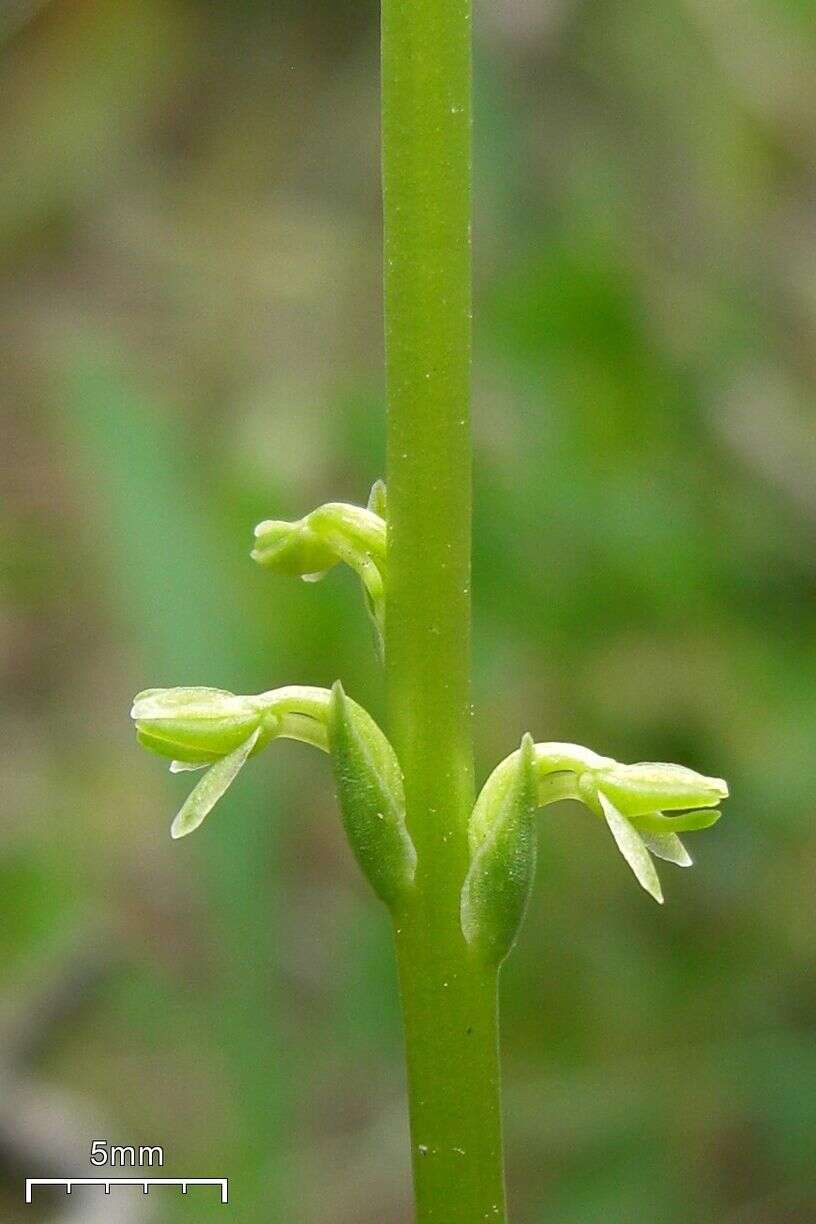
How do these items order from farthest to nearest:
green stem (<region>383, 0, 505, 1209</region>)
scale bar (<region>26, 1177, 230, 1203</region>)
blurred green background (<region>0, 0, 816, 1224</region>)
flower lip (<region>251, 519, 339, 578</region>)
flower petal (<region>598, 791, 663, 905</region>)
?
blurred green background (<region>0, 0, 816, 1224</region>)
scale bar (<region>26, 1177, 230, 1203</region>)
flower lip (<region>251, 519, 339, 578</region>)
flower petal (<region>598, 791, 663, 905</region>)
green stem (<region>383, 0, 505, 1209</region>)

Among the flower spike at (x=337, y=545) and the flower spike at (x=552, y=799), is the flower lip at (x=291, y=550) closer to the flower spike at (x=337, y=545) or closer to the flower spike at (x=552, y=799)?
the flower spike at (x=337, y=545)

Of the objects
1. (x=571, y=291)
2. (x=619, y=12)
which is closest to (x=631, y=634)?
(x=571, y=291)

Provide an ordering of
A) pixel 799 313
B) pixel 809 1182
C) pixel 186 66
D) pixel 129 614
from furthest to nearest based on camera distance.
→ pixel 186 66 < pixel 799 313 < pixel 129 614 < pixel 809 1182

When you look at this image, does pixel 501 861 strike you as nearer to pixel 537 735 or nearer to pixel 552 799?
pixel 552 799

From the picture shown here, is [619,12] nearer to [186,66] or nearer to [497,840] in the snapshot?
[186,66]

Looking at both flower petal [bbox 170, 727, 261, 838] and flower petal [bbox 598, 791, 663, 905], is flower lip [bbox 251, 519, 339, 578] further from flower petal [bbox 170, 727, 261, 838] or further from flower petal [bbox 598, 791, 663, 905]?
flower petal [bbox 598, 791, 663, 905]

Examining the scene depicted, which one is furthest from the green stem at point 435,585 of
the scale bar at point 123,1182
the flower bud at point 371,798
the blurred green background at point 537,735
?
the blurred green background at point 537,735

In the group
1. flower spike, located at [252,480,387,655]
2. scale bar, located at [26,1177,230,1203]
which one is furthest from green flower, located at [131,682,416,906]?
scale bar, located at [26,1177,230,1203]
